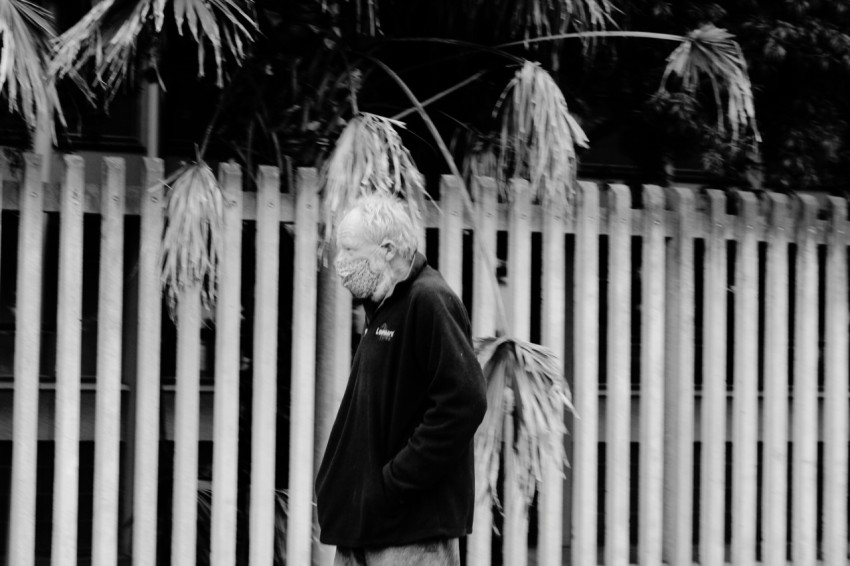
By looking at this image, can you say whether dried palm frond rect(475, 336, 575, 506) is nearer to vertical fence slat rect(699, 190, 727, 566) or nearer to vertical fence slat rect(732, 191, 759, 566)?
vertical fence slat rect(699, 190, 727, 566)

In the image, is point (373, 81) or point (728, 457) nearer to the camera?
point (373, 81)

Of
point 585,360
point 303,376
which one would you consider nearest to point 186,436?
point 303,376

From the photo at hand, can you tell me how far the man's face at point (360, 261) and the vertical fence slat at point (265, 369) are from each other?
1262mm

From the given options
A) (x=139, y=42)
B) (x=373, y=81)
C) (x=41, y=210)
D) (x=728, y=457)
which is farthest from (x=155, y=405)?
(x=728, y=457)

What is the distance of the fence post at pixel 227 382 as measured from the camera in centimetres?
428

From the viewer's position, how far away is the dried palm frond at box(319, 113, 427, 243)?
4141 millimetres

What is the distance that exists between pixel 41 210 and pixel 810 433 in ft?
11.6

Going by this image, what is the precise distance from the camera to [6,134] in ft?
17.7

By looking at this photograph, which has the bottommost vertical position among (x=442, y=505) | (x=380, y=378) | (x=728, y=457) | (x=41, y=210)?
(x=728, y=457)

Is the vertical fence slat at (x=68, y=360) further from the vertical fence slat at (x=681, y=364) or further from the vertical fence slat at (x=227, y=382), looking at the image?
the vertical fence slat at (x=681, y=364)

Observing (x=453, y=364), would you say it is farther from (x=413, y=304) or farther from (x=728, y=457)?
(x=728, y=457)

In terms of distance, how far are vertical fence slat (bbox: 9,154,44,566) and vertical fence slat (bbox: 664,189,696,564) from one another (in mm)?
2670

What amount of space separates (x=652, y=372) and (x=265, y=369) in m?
1.72

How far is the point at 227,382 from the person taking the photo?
14.2ft
